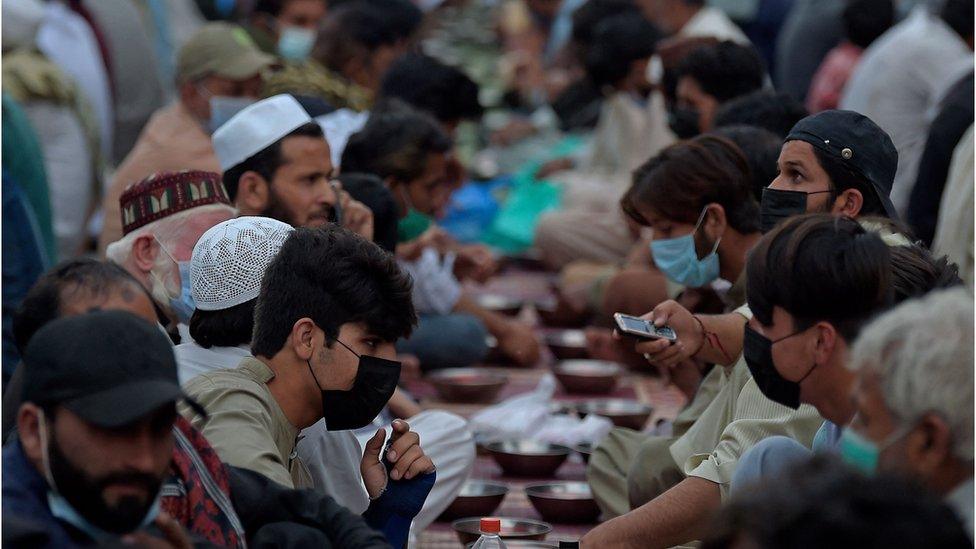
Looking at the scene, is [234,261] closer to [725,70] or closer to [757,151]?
[757,151]

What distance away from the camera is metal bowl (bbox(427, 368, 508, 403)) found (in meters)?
6.32

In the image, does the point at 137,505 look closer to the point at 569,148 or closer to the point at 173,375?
the point at 173,375

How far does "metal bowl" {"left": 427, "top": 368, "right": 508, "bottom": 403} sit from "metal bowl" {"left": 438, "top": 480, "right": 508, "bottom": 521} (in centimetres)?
142

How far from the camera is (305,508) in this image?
2844 millimetres

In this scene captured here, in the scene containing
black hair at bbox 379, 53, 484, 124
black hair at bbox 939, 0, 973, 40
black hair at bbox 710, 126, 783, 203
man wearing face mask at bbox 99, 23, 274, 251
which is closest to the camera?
black hair at bbox 710, 126, 783, 203

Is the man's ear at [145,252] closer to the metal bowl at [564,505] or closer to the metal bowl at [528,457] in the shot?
the metal bowl at [564,505]

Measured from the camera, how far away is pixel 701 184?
14.7ft

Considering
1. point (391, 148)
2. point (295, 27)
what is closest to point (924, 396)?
point (391, 148)

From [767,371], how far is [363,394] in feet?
2.81

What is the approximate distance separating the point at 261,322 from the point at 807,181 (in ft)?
5.26

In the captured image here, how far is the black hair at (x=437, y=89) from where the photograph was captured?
7812 mm

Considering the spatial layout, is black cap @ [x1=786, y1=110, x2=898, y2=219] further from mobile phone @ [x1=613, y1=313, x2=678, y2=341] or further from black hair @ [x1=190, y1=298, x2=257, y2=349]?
black hair @ [x1=190, y1=298, x2=257, y2=349]

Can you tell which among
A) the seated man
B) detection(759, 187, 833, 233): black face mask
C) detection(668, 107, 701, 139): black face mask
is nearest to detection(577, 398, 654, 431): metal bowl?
the seated man

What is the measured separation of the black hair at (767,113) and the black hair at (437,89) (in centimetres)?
236
